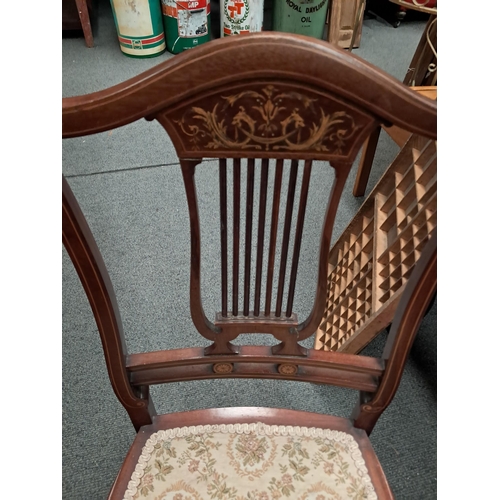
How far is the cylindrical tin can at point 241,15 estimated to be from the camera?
1.97 meters

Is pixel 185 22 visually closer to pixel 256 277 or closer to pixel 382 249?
pixel 382 249

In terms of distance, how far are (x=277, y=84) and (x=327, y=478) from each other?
1.61 feet

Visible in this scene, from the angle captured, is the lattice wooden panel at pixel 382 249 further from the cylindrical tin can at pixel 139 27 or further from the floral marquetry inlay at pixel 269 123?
the cylindrical tin can at pixel 139 27

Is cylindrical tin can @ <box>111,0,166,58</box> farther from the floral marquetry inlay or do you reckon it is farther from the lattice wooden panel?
the floral marquetry inlay

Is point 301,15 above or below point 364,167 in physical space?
above

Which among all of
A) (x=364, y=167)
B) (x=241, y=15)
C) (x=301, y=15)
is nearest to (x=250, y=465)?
(x=364, y=167)

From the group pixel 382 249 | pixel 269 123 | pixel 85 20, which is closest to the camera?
pixel 269 123

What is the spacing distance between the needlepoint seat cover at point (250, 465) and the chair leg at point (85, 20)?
221 cm

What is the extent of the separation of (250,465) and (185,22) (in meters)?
2.01

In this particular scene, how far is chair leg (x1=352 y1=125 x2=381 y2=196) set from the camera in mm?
1411

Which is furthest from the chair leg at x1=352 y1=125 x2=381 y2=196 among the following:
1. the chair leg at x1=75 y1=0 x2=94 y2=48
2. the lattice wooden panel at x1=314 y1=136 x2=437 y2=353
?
the chair leg at x1=75 y1=0 x2=94 y2=48

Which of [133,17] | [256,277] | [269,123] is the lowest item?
[133,17]

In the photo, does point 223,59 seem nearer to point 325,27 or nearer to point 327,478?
point 327,478

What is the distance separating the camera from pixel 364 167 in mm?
1475
